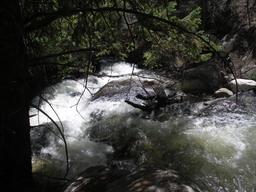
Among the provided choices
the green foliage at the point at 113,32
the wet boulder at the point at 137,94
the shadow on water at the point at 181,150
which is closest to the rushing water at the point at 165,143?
the shadow on water at the point at 181,150

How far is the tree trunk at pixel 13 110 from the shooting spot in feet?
10.8

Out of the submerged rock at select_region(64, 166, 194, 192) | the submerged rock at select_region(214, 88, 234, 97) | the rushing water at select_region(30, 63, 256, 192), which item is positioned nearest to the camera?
the submerged rock at select_region(64, 166, 194, 192)

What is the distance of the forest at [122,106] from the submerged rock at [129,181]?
1 cm

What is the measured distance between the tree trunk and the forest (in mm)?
11

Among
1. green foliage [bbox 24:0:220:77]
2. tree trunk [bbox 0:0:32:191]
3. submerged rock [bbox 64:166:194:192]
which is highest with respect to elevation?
green foliage [bbox 24:0:220:77]

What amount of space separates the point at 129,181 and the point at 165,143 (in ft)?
9.23

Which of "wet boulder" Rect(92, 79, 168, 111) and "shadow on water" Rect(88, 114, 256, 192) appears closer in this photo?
"shadow on water" Rect(88, 114, 256, 192)

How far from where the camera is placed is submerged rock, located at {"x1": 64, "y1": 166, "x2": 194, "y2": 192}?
9.30 feet

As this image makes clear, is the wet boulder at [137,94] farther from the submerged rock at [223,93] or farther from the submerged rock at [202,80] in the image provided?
the submerged rock at [223,93]

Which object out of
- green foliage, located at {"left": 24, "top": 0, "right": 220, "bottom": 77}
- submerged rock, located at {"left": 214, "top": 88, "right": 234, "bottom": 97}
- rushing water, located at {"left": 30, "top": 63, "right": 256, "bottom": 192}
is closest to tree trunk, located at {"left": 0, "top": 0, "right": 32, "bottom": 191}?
green foliage, located at {"left": 24, "top": 0, "right": 220, "bottom": 77}

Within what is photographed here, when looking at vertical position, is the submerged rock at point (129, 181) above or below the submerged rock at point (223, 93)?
below

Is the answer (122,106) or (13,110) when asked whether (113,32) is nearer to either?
(13,110)

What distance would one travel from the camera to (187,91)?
848 cm

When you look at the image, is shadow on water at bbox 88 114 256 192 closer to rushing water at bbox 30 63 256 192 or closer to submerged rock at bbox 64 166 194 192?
rushing water at bbox 30 63 256 192
